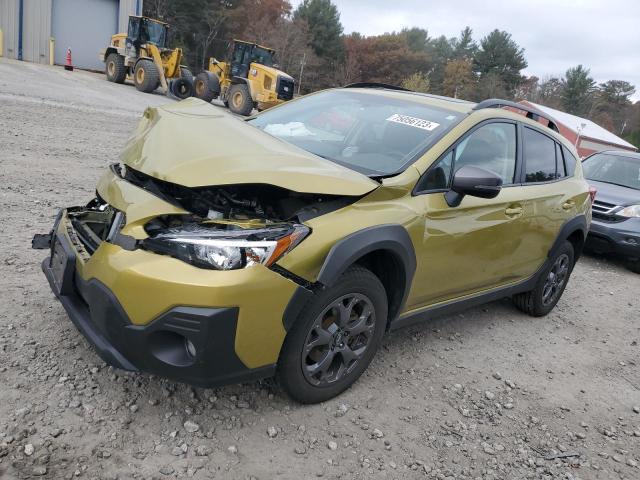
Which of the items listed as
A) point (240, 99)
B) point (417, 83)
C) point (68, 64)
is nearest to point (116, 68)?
point (68, 64)

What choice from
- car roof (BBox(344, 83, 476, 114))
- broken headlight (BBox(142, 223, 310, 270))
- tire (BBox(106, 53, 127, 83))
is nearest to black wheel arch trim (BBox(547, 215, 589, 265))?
car roof (BBox(344, 83, 476, 114))

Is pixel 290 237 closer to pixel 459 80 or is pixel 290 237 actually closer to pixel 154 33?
pixel 154 33

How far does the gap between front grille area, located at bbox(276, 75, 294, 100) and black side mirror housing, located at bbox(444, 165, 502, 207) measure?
57.5 feet

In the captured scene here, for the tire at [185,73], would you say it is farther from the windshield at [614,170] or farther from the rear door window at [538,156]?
the rear door window at [538,156]

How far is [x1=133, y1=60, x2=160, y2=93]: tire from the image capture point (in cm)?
2074

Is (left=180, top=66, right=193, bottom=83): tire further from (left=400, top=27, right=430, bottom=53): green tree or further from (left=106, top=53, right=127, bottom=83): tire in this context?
(left=400, top=27, right=430, bottom=53): green tree

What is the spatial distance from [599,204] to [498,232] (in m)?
4.48

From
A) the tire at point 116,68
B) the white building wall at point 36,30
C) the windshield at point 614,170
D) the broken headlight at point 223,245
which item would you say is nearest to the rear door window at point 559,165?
the broken headlight at point 223,245

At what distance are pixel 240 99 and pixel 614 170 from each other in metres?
14.6

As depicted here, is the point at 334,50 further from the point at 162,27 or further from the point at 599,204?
the point at 599,204

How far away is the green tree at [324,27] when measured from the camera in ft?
181

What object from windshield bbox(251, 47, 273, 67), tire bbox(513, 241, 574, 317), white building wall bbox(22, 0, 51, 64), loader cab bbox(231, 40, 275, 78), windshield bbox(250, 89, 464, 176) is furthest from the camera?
white building wall bbox(22, 0, 51, 64)

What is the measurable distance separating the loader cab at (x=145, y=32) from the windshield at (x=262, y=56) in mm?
3716

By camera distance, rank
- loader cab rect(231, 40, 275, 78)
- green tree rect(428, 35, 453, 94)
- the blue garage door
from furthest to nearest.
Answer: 1. green tree rect(428, 35, 453, 94)
2. the blue garage door
3. loader cab rect(231, 40, 275, 78)
